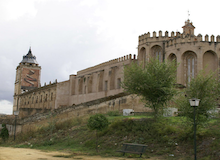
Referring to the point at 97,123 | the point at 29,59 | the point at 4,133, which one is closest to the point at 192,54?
the point at 97,123

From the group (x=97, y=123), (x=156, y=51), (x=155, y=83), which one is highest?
(x=156, y=51)

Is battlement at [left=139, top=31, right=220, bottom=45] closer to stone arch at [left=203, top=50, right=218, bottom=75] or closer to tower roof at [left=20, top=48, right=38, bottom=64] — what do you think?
stone arch at [left=203, top=50, right=218, bottom=75]

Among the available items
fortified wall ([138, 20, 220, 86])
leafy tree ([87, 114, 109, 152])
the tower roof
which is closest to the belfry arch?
fortified wall ([138, 20, 220, 86])

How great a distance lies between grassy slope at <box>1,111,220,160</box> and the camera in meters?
14.0

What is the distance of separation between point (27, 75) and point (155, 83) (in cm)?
7287

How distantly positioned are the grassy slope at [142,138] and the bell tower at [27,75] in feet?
208

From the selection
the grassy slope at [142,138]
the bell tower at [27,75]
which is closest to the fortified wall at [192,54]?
the grassy slope at [142,138]

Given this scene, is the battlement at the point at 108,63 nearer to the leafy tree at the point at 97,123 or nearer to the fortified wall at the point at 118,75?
the fortified wall at the point at 118,75

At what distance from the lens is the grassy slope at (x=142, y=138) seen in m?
14.0

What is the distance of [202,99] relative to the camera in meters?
15.0

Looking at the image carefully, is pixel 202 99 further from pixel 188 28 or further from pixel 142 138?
pixel 188 28

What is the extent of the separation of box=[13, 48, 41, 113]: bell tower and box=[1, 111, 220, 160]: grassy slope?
2501 inches

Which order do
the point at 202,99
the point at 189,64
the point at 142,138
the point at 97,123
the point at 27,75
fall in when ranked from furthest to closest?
1. the point at 27,75
2. the point at 189,64
3. the point at 142,138
4. the point at 97,123
5. the point at 202,99

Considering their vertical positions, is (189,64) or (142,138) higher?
(189,64)
